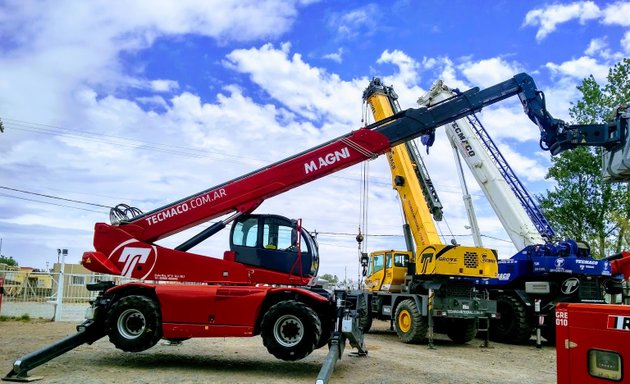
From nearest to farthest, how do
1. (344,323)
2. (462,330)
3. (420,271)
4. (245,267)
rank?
(344,323) → (245,267) → (420,271) → (462,330)

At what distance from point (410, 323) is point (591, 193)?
18205mm

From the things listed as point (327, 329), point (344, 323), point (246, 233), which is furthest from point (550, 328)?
point (246, 233)

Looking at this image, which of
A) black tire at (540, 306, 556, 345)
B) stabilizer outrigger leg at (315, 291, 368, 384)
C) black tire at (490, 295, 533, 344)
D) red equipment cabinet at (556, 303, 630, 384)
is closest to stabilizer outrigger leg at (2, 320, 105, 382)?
stabilizer outrigger leg at (315, 291, 368, 384)

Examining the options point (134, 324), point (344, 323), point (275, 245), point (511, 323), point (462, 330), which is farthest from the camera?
point (511, 323)

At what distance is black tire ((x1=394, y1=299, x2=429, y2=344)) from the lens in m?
16.1

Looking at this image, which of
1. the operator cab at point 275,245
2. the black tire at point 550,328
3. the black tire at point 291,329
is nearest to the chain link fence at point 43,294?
the operator cab at point 275,245

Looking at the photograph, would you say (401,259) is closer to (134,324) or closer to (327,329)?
(327,329)

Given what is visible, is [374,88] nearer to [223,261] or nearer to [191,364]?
[223,261]

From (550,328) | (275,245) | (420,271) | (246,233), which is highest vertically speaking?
(246,233)

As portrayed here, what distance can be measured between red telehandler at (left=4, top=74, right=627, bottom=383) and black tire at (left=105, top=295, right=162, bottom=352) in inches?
0.7

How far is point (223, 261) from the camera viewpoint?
10.8 metres

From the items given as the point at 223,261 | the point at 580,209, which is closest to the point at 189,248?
the point at 223,261

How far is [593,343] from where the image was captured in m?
5.16

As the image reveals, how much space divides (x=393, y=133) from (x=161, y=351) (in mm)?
7172
